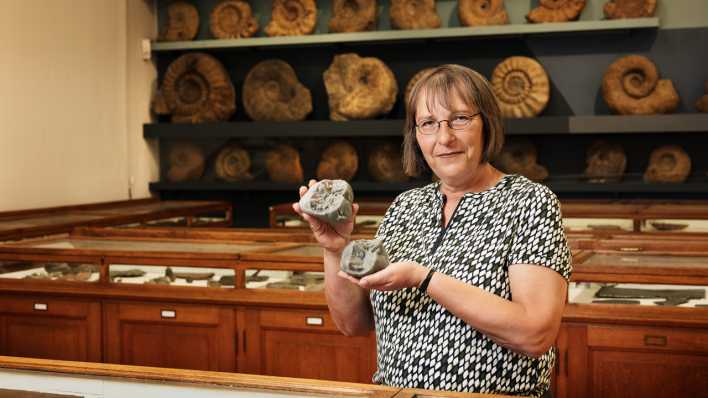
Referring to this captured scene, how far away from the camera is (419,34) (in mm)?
7832

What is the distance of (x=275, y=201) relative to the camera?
8797 mm

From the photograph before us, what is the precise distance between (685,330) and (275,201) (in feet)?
18.6

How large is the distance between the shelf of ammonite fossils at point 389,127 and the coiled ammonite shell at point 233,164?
25 cm

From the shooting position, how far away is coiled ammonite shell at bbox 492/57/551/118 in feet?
25.1

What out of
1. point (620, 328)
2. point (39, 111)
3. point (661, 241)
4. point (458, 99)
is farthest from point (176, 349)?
point (39, 111)

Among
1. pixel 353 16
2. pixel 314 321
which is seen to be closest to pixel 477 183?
pixel 314 321

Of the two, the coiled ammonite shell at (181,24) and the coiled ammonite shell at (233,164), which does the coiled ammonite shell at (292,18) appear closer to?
the coiled ammonite shell at (181,24)

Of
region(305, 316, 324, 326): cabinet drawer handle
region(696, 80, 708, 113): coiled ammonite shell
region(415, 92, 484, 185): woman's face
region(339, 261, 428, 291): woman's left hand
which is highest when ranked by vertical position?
region(696, 80, 708, 113): coiled ammonite shell

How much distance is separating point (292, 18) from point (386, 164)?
63.2 inches

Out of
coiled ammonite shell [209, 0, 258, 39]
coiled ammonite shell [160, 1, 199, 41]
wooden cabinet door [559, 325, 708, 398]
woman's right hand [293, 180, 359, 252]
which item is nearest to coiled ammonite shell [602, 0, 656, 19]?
coiled ammonite shell [209, 0, 258, 39]

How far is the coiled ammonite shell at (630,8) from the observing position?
7.45 m

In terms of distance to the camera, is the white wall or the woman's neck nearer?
the woman's neck

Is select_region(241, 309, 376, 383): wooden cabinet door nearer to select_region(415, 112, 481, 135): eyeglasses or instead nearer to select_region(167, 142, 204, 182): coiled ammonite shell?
select_region(415, 112, 481, 135): eyeglasses

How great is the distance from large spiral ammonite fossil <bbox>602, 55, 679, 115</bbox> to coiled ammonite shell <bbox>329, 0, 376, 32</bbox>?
2097mm
